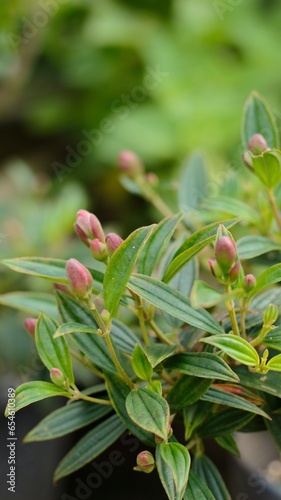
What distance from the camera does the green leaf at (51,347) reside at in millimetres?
569

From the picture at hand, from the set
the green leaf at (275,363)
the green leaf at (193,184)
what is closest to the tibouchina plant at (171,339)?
the green leaf at (275,363)

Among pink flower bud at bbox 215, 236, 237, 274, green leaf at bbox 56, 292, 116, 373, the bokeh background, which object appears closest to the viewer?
pink flower bud at bbox 215, 236, 237, 274

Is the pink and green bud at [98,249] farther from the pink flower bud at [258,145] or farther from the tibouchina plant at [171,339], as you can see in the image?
the pink flower bud at [258,145]

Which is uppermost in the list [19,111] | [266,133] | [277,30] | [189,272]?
[19,111]

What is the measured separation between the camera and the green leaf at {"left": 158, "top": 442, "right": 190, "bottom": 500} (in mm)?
475

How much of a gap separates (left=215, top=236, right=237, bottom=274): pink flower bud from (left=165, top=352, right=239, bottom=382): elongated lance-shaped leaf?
0.25ft

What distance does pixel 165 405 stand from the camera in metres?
0.50

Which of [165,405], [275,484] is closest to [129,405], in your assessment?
[165,405]

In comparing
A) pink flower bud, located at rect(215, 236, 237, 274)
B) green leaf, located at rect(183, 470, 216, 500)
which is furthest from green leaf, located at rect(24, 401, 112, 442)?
pink flower bud, located at rect(215, 236, 237, 274)

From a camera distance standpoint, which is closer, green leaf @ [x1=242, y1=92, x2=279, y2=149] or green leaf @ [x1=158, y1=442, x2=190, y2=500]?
green leaf @ [x1=158, y1=442, x2=190, y2=500]

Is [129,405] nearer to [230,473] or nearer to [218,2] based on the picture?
[230,473]

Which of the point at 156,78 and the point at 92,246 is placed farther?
the point at 156,78

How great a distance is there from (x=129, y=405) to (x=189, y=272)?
0.19 meters

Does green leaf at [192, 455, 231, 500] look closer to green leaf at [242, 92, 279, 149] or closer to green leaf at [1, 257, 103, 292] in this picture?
green leaf at [1, 257, 103, 292]
